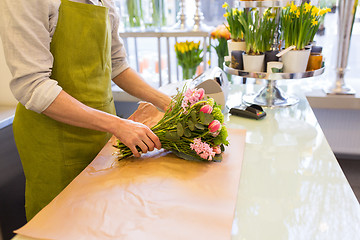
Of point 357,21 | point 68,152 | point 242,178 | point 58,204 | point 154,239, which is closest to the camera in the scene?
point 154,239

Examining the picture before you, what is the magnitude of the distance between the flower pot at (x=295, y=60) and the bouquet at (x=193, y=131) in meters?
0.64

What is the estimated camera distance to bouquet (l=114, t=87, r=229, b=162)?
99cm

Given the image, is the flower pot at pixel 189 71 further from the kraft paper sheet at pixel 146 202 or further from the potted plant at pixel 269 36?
the kraft paper sheet at pixel 146 202

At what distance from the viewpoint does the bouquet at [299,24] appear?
1.52 m

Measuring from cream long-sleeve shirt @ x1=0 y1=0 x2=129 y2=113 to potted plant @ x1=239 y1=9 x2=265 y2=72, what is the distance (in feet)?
2.84

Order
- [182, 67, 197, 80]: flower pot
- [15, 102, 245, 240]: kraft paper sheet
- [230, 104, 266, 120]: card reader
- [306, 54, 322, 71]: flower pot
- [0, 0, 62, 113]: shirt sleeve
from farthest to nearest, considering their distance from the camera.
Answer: [182, 67, 197, 80]: flower pot < [306, 54, 322, 71]: flower pot < [230, 104, 266, 120]: card reader < [0, 0, 62, 113]: shirt sleeve < [15, 102, 245, 240]: kraft paper sheet

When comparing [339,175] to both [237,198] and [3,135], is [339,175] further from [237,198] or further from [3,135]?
[3,135]

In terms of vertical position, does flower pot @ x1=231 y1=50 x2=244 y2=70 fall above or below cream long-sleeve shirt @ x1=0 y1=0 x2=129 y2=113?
below

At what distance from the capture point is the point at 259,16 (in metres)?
1.61

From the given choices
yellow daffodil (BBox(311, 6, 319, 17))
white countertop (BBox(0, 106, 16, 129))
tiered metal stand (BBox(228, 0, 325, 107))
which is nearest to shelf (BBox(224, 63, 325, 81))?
tiered metal stand (BBox(228, 0, 325, 107))

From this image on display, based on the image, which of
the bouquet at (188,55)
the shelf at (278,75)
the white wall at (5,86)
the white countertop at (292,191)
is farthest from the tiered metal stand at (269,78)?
the white wall at (5,86)

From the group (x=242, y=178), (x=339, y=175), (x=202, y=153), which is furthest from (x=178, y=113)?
(x=339, y=175)

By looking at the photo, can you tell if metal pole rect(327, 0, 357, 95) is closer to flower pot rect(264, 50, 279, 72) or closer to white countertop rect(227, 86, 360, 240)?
flower pot rect(264, 50, 279, 72)

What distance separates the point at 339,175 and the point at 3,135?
153cm
